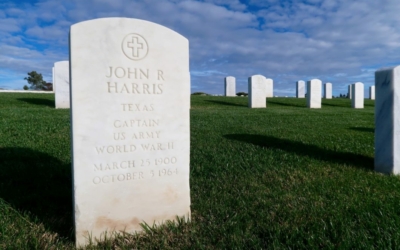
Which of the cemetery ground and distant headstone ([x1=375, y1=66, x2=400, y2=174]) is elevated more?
distant headstone ([x1=375, y1=66, x2=400, y2=174])

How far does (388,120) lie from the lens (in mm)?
3857

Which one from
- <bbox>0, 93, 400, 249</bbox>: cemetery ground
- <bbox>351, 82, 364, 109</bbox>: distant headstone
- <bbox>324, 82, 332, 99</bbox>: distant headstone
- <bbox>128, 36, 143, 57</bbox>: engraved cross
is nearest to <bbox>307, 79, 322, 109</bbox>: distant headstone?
<bbox>351, 82, 364, 109</bbox>: distant headstone

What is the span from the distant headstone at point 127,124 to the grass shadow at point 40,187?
479mm

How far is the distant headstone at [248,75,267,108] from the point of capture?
16.3 meters

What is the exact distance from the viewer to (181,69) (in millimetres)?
2553

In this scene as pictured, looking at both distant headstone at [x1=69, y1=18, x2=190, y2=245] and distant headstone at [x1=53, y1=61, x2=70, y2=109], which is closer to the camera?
distant headstone at [x1=69, y1=18, x2=190, y2=245]

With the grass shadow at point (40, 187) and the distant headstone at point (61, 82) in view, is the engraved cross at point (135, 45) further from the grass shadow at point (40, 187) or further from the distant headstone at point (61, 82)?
the distant headstone at point (61, 82)

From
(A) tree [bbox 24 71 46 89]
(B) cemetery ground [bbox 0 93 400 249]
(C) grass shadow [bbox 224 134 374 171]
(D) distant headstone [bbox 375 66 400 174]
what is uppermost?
(A) tree [bbox 24 71 46 89]

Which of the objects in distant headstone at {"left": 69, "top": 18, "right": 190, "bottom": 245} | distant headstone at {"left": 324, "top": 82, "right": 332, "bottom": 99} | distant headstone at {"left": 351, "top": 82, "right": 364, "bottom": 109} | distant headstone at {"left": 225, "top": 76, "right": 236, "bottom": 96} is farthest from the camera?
distant headstone at {"left": 324, "top": 82, "right": 332, "bottom": 99}

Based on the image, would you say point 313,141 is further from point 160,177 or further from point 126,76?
point 126,76

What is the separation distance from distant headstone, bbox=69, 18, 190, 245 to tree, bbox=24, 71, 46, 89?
46634 millimetres

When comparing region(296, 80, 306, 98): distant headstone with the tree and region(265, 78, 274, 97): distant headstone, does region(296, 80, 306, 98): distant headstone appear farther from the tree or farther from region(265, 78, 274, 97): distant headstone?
the tree

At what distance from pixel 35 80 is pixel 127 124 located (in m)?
47.3

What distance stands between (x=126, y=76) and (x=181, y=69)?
1.67ft
